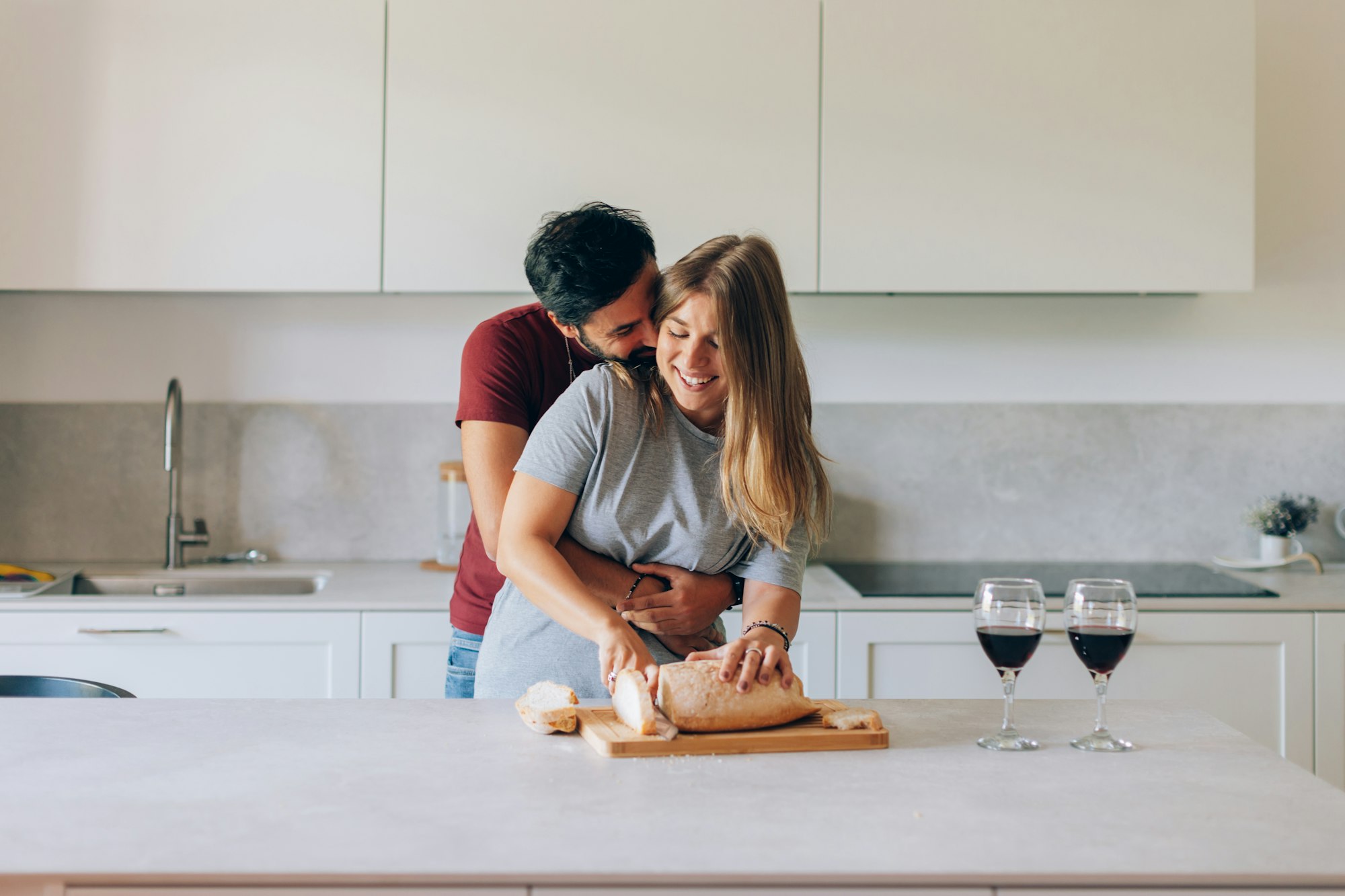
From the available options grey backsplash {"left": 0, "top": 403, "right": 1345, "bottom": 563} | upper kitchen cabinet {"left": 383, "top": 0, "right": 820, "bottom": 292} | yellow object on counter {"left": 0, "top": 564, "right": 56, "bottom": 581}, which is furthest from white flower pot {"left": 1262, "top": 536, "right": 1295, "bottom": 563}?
yellow object on counter {"left": 0, "top": 564, "right": 56, "bottom": 581}

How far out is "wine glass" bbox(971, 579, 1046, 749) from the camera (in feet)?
3.70

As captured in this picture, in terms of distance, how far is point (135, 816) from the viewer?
0.96 meters

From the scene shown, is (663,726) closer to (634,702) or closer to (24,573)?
(634,702)

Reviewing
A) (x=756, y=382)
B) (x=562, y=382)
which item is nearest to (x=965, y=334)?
(x=562, y=382)

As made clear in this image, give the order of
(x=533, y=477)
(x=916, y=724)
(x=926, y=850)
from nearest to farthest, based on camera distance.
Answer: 1. (x=926, y=850)
2. (x=916, y=724)
3. (x=533, y=477)

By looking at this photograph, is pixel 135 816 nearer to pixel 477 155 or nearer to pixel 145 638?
pixel 145 638

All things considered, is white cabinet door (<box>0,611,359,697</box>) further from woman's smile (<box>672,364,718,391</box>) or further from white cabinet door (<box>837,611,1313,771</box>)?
woman's smile (<box>672,364,718,391</box>)

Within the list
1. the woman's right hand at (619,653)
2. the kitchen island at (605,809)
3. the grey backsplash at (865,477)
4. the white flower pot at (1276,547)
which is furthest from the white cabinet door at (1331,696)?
the woman's right hand at (619,653)

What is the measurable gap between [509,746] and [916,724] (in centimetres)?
46

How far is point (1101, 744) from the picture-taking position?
1195 mm

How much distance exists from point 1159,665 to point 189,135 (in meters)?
2.40

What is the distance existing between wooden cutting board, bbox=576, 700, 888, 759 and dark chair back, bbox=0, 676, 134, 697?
83 cm

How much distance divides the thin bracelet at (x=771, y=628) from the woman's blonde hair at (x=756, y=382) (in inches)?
3.9

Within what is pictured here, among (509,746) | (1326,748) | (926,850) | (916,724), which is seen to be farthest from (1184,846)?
(1326,748)
